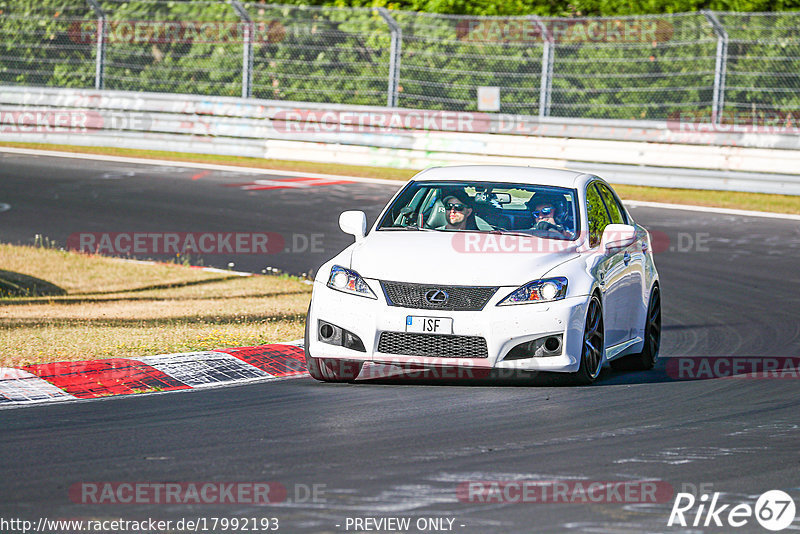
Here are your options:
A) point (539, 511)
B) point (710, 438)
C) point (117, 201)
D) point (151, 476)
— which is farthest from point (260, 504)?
point (117, 201)

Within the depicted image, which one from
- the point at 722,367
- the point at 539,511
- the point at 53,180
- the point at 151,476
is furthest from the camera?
the point at 53,180

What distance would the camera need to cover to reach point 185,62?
27078 mm

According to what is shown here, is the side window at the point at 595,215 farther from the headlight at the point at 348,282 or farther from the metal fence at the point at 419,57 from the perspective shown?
the metal fence at the point at 419,57

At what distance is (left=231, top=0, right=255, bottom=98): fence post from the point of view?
1011 inches

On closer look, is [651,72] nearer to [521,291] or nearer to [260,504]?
[521,291]

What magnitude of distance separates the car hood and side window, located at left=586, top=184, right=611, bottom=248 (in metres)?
0.42

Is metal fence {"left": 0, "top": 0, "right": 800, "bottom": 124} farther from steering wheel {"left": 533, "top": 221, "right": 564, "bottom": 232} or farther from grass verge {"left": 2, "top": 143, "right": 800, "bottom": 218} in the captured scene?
steering wheel {"left": 533, "top": 221, "right": 564, "bottom": 232}

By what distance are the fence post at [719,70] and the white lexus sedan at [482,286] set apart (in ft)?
43.4

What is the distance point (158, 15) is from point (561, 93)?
907cm

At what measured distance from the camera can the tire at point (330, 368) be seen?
8.89 m
